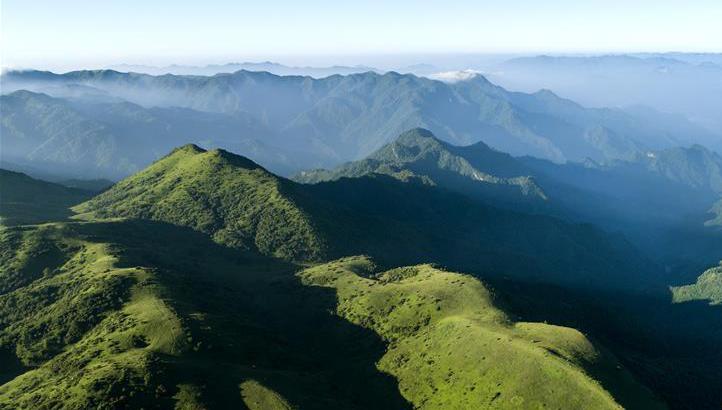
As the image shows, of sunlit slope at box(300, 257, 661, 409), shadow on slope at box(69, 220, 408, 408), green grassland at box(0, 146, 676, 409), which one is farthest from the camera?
sunlit slope at box(300, 257, 661, 409)

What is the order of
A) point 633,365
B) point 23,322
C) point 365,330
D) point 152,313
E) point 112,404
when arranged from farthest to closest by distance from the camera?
point 633,365 → point 365,330 → point 23,322 → point 152,313 → point 112,404

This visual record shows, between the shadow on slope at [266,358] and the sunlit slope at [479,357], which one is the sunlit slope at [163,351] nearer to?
the shadow on slope at [266,358]

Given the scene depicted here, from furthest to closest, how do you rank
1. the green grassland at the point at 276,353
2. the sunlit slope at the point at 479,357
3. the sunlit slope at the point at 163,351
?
the sunlit slope at the point at 479,357 → the green grassland at the point at 276,353 → the sunlit slope at the point at 163,351

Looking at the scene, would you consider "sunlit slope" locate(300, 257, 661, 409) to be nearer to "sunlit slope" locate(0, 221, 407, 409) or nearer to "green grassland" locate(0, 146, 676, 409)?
"green grassland" locate(0, 146, 676, 409)

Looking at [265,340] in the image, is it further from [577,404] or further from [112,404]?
[577,404]

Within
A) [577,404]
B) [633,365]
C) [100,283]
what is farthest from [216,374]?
[633,365]

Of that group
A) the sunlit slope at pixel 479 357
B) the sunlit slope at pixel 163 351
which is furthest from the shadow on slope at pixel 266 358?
the sunlit slope at pixel 479 357

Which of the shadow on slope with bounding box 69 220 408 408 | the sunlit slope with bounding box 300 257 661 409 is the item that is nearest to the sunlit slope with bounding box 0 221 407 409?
the shadow on slope with bounding box 69 220 408 408

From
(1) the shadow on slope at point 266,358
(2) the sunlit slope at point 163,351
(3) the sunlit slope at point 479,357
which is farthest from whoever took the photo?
(3) the sunlit slope at point 479,357
